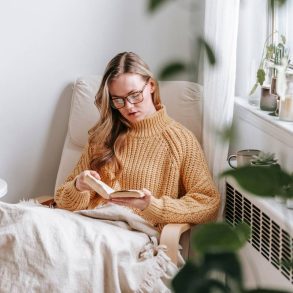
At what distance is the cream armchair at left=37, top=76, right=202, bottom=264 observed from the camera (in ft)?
9.06

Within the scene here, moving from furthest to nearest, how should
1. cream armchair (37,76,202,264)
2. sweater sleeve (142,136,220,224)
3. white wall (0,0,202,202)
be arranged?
white wall (0,0,202,202) < cream armchair (37,76,202,264) < sweater sleeve (142,136,220,224)

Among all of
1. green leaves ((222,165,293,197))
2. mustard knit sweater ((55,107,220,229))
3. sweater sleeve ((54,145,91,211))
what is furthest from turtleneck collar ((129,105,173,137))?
green leaves ((222,165,293,197))

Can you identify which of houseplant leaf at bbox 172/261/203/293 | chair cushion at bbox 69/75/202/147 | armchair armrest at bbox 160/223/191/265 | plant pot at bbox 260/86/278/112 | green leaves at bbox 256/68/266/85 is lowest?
armchair armrest at bbox 160/223/191/265

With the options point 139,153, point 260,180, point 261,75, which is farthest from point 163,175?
point 260,180

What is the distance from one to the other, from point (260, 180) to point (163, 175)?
194 centimetres

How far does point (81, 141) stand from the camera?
9.29ft

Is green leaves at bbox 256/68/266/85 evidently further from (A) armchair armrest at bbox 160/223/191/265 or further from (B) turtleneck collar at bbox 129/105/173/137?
(A) armchair armrest at bbox 160/223/191/265

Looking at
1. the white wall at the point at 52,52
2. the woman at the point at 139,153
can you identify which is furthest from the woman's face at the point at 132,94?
the white wall at the point at 52,52

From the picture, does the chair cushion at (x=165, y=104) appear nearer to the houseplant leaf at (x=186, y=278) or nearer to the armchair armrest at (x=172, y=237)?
the armchair armrest at (x=172, y=237)

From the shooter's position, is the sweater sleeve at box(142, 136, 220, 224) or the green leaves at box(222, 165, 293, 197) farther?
the sweater sleeve at box(142, 136, 220, 224)

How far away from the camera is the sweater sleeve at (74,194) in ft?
8.03

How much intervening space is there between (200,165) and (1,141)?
1.03 metres

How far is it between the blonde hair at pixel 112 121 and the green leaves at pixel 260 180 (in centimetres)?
195

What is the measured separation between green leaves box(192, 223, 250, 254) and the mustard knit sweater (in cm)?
180
